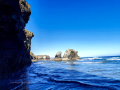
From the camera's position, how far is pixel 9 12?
9797 mm

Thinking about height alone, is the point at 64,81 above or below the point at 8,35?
below

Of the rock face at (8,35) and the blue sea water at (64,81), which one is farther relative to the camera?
the rock face at (8,35)

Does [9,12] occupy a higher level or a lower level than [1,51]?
higher

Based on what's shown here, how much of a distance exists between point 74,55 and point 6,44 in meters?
101

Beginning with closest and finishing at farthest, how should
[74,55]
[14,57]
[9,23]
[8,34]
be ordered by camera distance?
[9,23] < [8,34] < [14,57] < [74,55]

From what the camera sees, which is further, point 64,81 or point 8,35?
point 64,81

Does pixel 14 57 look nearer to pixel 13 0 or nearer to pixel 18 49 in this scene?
pixel 18 49

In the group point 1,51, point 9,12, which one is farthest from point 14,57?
point 9,12

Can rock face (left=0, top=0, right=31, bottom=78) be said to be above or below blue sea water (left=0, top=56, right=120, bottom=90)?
above

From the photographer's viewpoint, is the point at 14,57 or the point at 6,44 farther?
the point at 14,57

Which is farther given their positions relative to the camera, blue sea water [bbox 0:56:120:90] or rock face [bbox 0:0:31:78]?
rock face [bbox 0:0:31:78]

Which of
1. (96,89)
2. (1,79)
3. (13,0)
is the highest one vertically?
(13,0)

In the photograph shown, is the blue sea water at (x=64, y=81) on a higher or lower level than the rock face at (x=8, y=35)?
lower

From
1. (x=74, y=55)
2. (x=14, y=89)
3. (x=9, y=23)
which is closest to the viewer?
(x=14, y=89)
